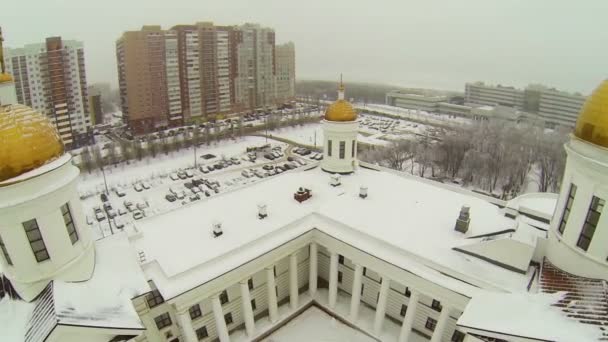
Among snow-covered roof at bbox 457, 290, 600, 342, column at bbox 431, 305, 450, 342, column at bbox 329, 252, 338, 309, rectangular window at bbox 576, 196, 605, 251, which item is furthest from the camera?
column at bbox 329, 252, 338, 309

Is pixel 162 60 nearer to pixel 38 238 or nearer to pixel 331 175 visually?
pixel 331 175

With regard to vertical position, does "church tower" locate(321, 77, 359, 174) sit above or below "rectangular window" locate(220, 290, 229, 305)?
above

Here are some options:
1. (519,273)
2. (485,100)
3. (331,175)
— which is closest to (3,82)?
(331,175)

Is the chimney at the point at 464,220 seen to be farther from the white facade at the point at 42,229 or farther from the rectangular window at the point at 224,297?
the white facade at the point at 42,229

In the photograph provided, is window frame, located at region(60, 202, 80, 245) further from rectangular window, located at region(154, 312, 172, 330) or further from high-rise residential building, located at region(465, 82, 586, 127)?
high-rise residential building, located at region(465, 82, 586, 127)

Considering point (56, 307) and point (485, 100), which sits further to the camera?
point (485, 100)

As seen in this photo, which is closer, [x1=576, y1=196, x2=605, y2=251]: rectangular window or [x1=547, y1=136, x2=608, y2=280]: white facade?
[x1=547, y1=136, x2=608, y2=280]: white facade

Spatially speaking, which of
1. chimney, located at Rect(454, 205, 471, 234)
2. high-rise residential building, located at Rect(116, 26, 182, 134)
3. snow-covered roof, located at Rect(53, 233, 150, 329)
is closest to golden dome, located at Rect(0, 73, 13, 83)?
snow-covered roof, located at Rect(53, 233, 150, 329)
